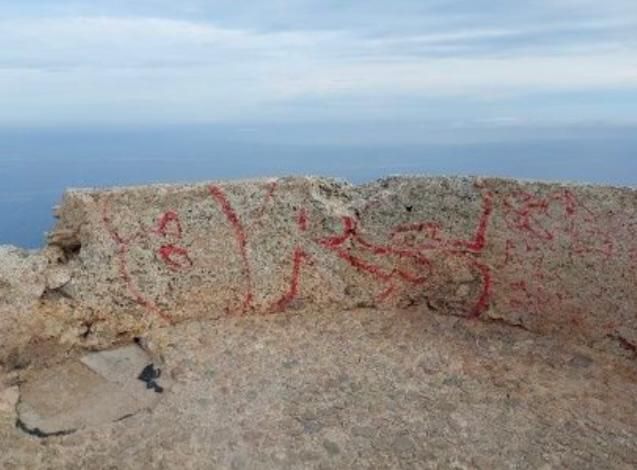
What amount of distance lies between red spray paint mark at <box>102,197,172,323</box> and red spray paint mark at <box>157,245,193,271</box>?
218 mm

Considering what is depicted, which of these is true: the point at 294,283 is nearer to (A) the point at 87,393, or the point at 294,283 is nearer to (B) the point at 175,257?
(B) the point at 175,257

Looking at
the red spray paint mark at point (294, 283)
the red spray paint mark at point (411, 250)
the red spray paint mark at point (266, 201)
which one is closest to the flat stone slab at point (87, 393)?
the red spray paint mark at point (294, 283)

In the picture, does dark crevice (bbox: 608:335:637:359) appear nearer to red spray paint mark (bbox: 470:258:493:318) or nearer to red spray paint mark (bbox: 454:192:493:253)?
red spray paint mark (bbox: 470:258:493:318)

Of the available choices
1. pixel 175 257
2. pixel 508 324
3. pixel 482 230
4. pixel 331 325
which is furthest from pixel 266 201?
pixel 508 324

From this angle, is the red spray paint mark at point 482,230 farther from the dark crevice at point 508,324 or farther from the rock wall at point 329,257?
the dark crevice at point 508,324

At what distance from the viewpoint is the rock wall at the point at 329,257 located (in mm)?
4918

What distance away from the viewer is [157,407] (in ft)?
14.5

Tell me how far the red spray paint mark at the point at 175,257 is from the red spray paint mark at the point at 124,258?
8.6 inches

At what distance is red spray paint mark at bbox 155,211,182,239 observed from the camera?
201 inches

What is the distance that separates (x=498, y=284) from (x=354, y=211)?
119cm

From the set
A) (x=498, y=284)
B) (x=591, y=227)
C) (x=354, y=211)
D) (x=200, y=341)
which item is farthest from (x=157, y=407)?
(x=591, y=227)

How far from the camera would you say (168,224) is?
5109mm

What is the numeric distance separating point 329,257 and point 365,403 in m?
1.31

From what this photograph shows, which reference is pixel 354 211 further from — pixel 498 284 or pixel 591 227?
pixel 591 227
